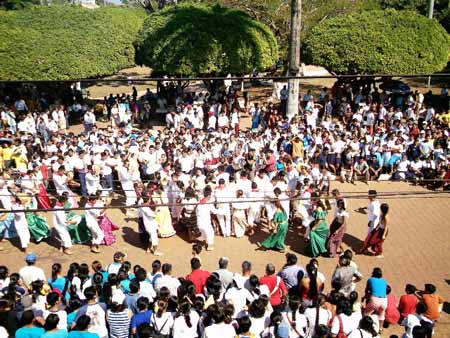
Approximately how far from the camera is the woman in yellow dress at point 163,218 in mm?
10445

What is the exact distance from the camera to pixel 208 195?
10062 millimetres

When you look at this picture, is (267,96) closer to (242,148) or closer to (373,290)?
(242,148)

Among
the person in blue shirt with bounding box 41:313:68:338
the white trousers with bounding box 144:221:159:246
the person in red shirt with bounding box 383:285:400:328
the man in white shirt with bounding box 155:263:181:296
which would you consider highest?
the person in blue shirt with bounding box 41:313:68:338

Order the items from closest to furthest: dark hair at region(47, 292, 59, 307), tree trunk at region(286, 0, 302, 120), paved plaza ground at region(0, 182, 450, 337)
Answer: dark hair at region(47, 292, 59, 307), paved plaza ground at region(0, 182, 450, 337), tree trunk at region(286, 0, 302, 120)

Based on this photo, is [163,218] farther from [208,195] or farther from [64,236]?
[64,236]

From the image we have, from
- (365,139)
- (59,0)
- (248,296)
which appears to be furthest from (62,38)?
(59,0)

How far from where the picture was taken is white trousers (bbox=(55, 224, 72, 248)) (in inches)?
400

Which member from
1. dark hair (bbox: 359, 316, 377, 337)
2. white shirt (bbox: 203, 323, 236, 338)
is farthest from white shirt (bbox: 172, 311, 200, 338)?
dark hair (bbox: 359, 316, 377, 337)

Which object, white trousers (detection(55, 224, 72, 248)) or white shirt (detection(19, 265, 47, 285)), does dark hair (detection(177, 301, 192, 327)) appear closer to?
white shirt (detection(19, 265, 47, 285))

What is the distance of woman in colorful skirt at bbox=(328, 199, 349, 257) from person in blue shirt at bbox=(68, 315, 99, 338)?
5.43 meters

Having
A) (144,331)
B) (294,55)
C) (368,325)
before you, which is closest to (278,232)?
(368,325)

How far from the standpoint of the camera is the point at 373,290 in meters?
7.14

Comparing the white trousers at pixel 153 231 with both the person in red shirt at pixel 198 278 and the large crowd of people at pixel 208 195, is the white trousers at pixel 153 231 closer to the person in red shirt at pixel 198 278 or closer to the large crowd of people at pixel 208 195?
the large crowd of people at pixel 208 195

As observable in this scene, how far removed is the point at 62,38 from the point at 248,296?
1583 cm
